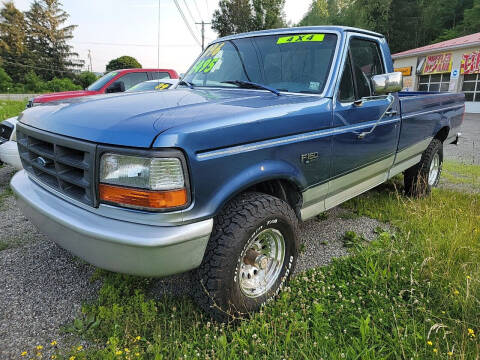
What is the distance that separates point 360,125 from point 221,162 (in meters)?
1.62

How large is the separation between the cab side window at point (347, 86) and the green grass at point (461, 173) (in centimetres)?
332

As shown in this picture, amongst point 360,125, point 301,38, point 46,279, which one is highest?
point 301,38

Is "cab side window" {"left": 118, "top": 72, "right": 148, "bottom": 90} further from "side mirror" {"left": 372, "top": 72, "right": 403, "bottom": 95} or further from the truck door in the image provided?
"side mirror" {"left": 372, "top": 72, "right": 403, "bottom": 95}

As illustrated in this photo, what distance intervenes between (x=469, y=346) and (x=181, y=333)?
5.30 feet

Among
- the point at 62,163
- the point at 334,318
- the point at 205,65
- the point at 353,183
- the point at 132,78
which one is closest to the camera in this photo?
the point at 62,163

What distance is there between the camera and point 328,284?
2531 millimetres

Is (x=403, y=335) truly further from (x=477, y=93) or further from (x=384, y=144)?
(x=477, y=93)

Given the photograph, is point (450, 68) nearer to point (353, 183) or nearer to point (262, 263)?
point (353, 183)

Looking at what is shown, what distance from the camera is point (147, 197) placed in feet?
5.55

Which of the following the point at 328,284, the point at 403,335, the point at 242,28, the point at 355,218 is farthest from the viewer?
Answer: the point at 242,28

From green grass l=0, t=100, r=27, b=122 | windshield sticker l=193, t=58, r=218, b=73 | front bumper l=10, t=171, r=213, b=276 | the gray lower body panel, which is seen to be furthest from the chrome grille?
green grass l=0, t=100, r=27, b=122

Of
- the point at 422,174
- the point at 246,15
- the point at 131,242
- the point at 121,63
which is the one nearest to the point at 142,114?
the point at 131,242

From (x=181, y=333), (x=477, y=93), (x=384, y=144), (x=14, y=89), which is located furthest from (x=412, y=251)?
(x=14, y=89)

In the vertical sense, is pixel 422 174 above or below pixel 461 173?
above
